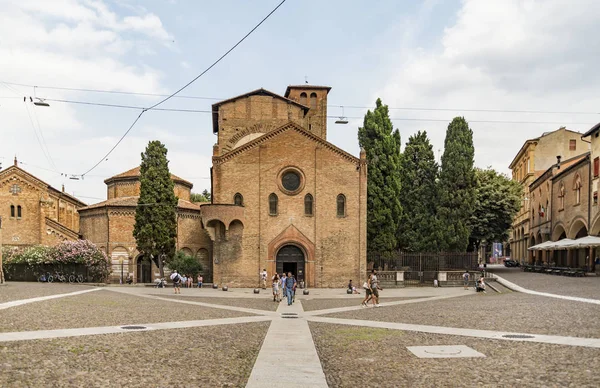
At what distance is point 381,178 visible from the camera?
42.2 meters

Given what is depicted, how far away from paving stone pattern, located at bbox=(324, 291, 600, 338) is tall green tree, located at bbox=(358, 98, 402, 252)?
690 inches

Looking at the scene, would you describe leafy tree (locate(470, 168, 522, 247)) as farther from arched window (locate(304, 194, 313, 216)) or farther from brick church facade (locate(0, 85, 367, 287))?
arched window (locate(304, 194, 313, 216))

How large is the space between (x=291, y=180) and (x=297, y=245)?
466 cm

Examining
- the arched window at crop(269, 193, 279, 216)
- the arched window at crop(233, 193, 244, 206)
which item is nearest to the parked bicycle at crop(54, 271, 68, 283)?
the arched window at crop(233, 193, 244, 206)

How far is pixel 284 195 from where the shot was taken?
37594 millimetres

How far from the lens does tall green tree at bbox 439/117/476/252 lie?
42.4 meters

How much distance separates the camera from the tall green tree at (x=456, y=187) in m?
42.4

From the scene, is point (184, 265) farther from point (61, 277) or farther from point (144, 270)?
point (61, 277)

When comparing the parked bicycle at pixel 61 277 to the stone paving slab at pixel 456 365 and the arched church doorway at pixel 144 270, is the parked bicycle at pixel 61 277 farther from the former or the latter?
the stone paving slab at pixel 456 365

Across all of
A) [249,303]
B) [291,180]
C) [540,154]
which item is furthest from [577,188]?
[249,303]

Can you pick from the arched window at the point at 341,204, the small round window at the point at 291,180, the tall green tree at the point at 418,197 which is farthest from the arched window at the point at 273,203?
the tall green tree at the point at 418,197

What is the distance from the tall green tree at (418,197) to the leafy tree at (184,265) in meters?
17.0

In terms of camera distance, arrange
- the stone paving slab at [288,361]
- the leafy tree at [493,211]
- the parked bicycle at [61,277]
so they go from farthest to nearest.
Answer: the leafy tree at [493,211] → the parked bicycle at [61,277] → the stone paving slab at [288,361]

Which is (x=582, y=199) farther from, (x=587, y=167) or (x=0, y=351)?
(x=0, y=351)
